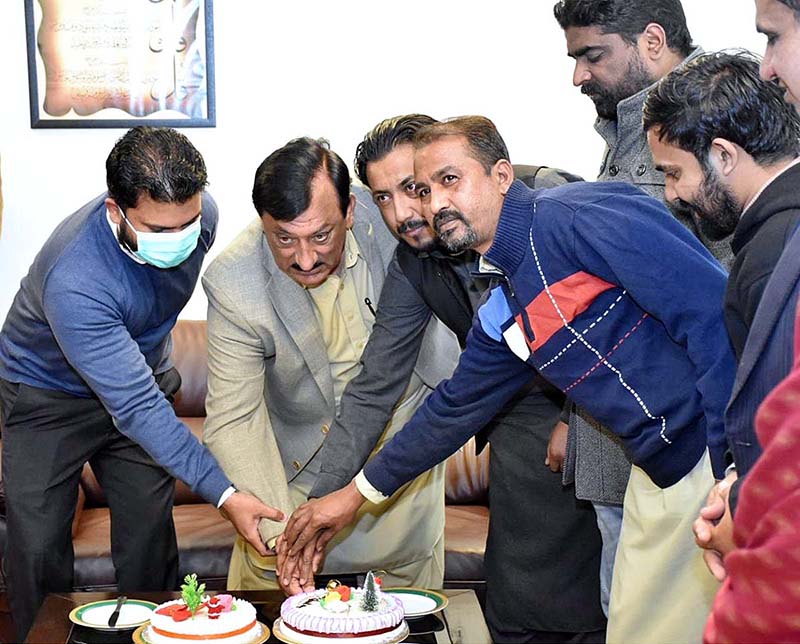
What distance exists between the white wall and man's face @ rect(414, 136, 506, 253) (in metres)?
2.12

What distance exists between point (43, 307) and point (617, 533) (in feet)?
4.39

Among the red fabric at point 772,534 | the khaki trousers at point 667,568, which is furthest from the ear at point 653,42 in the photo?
the red fabric at point 772,534

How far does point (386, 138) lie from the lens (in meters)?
2.50

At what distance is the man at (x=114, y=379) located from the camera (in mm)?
2490

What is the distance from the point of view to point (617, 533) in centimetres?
238

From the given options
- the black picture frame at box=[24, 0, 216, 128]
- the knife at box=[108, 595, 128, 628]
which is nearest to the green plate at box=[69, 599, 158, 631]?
the knife at box=[108, 595, 128, 628]

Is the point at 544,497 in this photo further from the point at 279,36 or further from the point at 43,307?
the point at 279,36

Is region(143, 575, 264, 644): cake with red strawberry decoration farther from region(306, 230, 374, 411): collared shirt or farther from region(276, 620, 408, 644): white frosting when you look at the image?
region(306, 230, 374, 411): collared shirt

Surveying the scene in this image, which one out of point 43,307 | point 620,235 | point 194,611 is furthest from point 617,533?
point 43,307

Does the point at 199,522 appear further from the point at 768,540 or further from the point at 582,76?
the point at 768,540

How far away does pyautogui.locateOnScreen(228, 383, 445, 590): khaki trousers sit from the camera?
110 inches

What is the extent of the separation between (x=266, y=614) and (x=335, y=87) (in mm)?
2536

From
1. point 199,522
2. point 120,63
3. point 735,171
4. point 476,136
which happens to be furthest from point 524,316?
point 120,63

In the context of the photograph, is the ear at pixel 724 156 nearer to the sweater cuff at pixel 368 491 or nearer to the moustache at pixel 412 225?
the moustache at pixel 412 225
